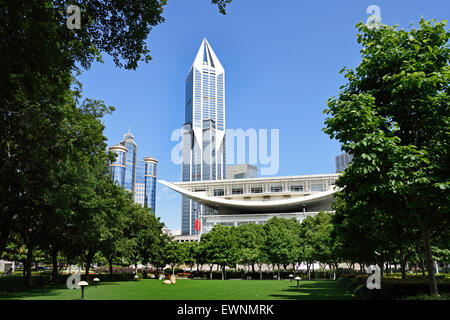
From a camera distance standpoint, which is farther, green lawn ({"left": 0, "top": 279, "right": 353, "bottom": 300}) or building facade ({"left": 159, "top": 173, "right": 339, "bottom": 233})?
building facade ({"left": 159, "top": 173, "right": 339, "bottom": 233})

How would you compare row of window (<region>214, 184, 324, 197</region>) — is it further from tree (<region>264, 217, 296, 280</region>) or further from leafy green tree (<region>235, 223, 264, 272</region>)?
tree (<region>264, 217, 296, 280</region>)

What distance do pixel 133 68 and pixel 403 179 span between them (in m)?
8.61

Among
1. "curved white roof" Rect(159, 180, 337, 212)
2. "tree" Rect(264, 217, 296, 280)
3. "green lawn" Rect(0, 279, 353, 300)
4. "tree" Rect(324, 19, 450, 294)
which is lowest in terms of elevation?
"green lawn" Rect(0, 279, 353, 300)

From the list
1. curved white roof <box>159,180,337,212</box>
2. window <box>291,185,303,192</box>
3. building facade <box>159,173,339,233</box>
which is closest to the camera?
curved white roof <box>159,180,337,212</box>

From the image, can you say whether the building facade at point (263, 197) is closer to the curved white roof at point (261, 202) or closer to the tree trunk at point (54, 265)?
the curved white roof at point (261, 202)

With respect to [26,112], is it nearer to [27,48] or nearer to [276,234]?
[27,48]

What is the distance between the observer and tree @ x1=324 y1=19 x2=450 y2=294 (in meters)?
10.3

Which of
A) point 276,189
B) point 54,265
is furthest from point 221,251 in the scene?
point 276,189

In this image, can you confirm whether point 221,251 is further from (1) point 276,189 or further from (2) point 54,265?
(1) point 276,189

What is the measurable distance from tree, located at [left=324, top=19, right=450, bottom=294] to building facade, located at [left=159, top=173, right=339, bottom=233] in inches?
2734

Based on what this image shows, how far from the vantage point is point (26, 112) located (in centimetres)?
1504

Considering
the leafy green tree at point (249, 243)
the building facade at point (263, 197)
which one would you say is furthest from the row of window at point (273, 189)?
the leafy green tree at point (249, 243)

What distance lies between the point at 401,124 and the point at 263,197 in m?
78.8

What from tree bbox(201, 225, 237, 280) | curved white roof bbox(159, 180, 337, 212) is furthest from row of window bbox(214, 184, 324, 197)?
tree bbox(201, 225, 237, 280)
